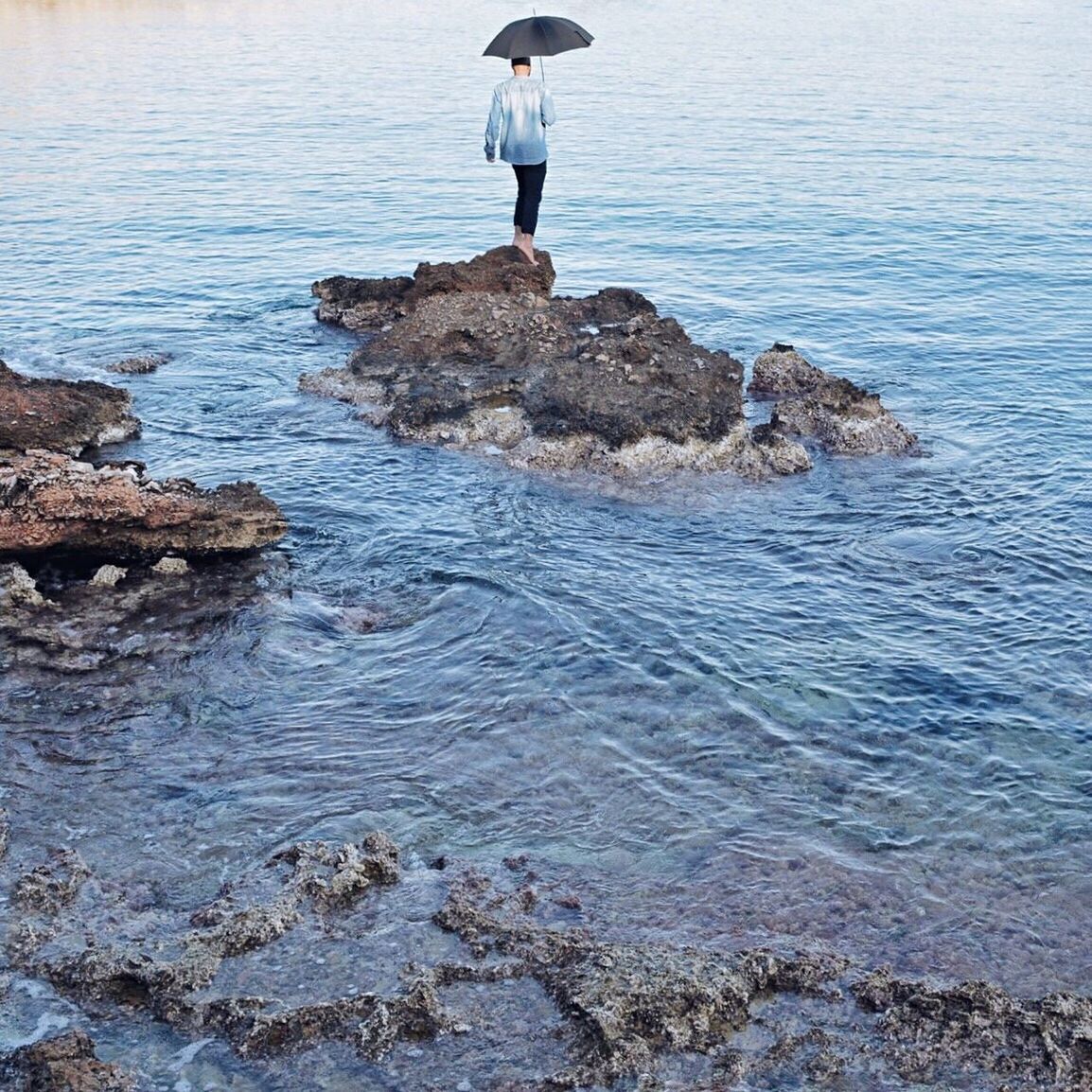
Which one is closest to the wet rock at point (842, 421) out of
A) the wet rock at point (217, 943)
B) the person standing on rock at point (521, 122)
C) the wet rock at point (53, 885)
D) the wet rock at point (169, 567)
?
the person standing on rock at point (521, 122)

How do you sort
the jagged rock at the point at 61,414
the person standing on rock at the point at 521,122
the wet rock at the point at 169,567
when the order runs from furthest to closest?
the person standing on rock at the point at 521,122 → the jagged rock at the point at 61,414 → the wet rock at the point at 169,567

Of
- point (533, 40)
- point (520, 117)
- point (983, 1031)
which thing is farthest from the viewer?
point (520, 117)

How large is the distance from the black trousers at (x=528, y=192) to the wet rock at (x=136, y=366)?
16.9ft

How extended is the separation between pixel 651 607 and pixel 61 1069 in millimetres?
5900

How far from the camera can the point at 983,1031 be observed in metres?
6.22

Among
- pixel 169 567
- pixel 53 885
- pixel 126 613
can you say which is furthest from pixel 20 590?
pixel 53 885

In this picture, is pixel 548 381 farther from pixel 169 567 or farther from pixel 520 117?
pixel 169 567

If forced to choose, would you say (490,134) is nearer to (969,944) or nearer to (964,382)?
(964,382)

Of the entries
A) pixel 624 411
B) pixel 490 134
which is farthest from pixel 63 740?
pixel 490 134

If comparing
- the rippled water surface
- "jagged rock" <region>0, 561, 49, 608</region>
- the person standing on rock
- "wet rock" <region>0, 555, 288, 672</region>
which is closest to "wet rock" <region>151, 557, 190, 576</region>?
"wet rock" <region>0, 555, 288, 672</region>

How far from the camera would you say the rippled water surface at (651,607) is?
24.9 ft

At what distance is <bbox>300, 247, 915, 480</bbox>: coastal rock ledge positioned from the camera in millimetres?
13031

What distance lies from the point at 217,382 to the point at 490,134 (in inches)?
193

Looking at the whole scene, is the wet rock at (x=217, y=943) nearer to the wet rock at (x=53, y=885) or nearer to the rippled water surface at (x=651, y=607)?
the wet rock at (x=53, y=885)
